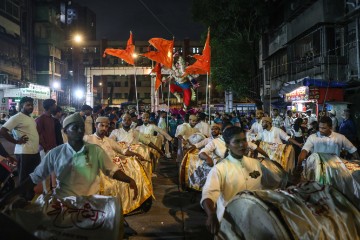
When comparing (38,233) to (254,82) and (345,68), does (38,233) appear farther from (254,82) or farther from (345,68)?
(254,82)

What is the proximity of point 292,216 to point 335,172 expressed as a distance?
330 cm

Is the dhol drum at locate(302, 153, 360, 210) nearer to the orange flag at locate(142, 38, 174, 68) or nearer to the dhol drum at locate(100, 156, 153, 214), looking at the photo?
the dhol drum at locate(100, 156, 153, 214)

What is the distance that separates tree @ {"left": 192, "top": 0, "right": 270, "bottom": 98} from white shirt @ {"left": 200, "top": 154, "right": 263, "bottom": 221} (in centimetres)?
2910

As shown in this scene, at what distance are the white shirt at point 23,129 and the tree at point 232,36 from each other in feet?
87.7

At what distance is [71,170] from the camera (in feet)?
13.7

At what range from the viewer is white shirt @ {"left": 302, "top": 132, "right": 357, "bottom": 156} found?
22.1 ft

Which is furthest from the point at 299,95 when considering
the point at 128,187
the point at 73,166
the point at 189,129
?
the point at 73,166

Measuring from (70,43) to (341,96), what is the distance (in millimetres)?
47915

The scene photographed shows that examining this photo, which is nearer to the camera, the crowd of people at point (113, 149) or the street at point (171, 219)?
the crowd of people at point (113, 149)

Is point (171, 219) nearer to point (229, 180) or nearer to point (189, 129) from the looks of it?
point (229, 180)

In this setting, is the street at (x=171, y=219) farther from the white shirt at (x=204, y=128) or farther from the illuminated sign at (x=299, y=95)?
the illuminated sign at (x=299, y=95)

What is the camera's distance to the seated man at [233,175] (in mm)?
3904

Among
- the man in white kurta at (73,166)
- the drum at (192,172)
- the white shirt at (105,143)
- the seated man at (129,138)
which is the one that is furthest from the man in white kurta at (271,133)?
the man in white kurta at (73,166)

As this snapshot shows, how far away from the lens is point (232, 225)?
3.21 metres
